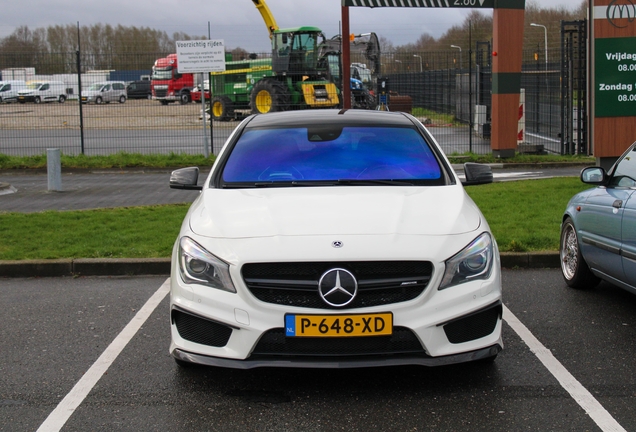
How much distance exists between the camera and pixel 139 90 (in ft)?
63.2

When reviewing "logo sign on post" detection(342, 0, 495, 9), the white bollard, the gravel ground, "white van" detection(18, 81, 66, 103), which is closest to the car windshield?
the white bollard

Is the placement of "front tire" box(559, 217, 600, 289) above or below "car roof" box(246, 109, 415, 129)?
below

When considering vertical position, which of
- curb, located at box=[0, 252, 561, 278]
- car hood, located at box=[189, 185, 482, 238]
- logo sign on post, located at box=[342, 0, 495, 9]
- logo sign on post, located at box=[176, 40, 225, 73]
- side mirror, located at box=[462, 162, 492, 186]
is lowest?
curb, located at box=[0, 252, 561, 278]

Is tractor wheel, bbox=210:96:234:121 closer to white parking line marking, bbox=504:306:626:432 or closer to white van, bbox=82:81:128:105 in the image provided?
white van, bbox=82:81:128:105

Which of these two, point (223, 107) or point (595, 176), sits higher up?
point (223, 107)

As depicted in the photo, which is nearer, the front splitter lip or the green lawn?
the front splitter lip

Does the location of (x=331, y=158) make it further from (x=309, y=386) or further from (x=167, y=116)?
(x=167, y=116)

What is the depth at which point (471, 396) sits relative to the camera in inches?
169

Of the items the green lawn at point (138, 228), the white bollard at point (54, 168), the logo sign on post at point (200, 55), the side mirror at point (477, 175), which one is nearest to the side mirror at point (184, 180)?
the side mirror at point (477, 175)

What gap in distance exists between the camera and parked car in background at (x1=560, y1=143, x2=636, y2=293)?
18.1ft

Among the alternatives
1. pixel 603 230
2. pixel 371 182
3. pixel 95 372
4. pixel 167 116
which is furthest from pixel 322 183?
pixel 167 116

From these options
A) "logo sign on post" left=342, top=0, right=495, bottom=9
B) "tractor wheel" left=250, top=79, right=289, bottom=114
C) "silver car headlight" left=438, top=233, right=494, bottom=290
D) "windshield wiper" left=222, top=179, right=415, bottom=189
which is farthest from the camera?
"tractor wheel" left=250, top=79, right=289, bottom=114

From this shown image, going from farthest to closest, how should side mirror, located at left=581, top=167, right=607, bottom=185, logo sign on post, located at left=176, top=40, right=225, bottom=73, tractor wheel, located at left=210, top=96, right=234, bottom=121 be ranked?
tractor wheel, located at left=210, top=96, right=234, bottom=121, logo sign on post, located at left=176, top=40, right=225, bottom=73, side mirror, located at left=581, top=167, right=607, bottom=185

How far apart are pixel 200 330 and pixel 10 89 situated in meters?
18.5
